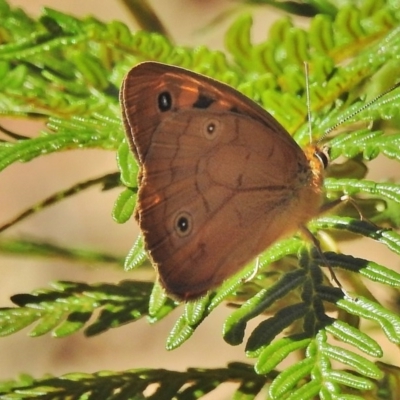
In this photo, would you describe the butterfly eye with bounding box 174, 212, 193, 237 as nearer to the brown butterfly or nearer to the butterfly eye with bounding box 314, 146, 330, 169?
the brown butterfly

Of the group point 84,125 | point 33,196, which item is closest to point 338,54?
point 84,125

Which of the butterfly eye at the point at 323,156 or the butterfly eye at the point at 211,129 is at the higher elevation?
the butterfly eye at the point at 211,129

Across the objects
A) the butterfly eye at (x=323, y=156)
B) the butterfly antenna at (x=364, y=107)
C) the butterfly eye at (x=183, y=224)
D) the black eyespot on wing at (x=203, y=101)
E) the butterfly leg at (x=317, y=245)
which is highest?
the black eyespot on wing at (x=203, y=101)

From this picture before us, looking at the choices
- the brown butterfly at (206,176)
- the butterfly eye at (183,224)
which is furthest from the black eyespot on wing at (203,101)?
the butterfly eye at (183,224)

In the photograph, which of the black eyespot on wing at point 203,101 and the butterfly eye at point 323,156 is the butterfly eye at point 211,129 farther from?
the butterfly eye at point 323,156

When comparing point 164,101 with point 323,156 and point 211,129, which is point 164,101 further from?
point 323,156
